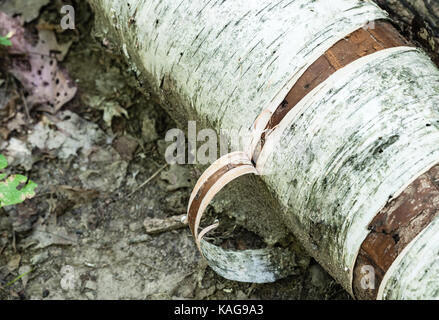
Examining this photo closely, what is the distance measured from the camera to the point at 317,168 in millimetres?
1428

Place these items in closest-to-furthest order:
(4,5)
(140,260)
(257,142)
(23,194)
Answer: (257,142)
(23,194)
(140,260)
(4,5)

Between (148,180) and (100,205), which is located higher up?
(148,180)

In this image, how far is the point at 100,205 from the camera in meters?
2.17

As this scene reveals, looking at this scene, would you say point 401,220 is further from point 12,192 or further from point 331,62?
point 12,192

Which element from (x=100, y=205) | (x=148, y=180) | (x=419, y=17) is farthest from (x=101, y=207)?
(x=419, y=17)

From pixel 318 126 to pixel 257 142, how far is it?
20 cm

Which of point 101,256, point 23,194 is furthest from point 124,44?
point 101,256

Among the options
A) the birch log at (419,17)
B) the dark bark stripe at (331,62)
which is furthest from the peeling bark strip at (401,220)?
the birch log at (419,17)

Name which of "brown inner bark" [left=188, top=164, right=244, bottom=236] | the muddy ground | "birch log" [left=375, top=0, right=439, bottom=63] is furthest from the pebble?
"birch log" [left=375, top=0, right=439, bottom=63]

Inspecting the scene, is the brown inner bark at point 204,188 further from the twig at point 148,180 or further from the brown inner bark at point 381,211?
the twig at point 148,180

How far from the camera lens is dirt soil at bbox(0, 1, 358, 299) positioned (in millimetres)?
1934

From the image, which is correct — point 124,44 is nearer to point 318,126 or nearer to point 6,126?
point 6,126

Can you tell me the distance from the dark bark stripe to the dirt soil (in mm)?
691

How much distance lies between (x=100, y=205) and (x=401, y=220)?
1.33 m
